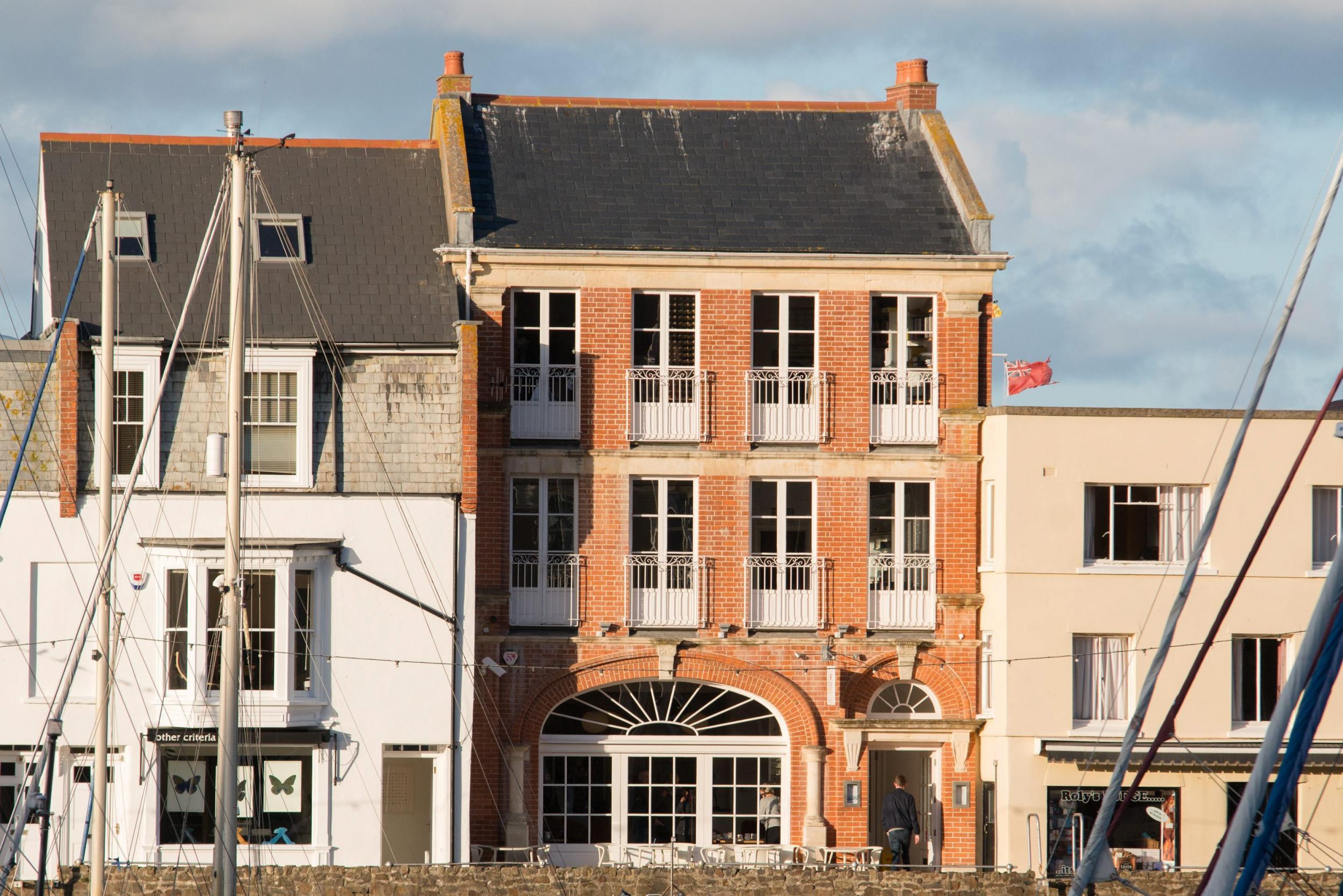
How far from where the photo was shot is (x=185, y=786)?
32062 mm

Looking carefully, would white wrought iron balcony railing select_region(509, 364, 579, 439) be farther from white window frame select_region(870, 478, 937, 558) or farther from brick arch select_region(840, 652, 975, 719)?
brick arch select_region(840, 652, 975, 719)

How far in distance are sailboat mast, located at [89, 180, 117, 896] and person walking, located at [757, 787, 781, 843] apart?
34.8ft

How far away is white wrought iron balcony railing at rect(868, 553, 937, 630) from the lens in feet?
114

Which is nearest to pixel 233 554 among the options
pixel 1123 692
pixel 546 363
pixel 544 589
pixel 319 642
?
pixel 319 642

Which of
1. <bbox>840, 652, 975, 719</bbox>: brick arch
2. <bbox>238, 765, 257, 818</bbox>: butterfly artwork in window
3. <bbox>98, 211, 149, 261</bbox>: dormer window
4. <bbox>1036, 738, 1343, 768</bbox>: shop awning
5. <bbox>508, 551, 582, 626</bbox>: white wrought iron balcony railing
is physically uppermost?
<bbox>98, 211, 149, 261</bbox>: dormer window

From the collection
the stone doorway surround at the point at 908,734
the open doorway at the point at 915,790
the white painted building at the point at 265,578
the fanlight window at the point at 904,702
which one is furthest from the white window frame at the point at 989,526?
the white painted building at the point at 265,578

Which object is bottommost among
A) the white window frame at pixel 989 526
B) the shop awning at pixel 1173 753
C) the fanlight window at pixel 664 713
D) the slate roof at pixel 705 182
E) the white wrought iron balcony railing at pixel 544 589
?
the shop awning at pixel 1173 753

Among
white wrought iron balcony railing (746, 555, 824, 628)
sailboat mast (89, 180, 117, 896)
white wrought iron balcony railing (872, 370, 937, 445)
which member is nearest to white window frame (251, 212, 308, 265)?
sailboat mast (89, 180, 117, 896)

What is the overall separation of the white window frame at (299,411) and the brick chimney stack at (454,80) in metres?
6.67

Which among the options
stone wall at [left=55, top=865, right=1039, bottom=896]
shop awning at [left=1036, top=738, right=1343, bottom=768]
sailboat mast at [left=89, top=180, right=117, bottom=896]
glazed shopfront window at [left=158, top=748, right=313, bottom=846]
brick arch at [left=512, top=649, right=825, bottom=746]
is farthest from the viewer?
brick arch at [left=512, top=649, right=825, bottom=746]

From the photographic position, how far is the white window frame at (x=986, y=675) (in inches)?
1348

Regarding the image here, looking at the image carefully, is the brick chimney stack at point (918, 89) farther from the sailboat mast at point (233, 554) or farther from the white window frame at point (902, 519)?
the sailboat mast at point (233, 554)

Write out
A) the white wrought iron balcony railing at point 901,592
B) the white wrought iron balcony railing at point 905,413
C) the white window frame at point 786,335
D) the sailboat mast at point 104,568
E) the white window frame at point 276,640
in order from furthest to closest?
the white wrought iron balcony railing at point 905,413, the white window frame at point 786,335, the white wrought iron balcony railing at point 901,592, the white window frame at point 276,640, the sailboat mast at point 104,568

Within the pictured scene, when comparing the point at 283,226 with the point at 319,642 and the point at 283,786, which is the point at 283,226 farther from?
the point at 283,786
